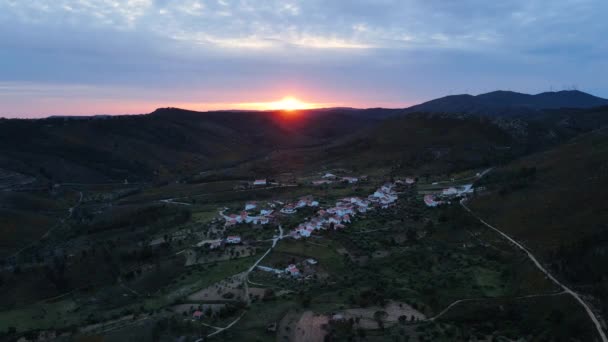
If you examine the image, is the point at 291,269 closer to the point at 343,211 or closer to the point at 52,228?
the point at 343,211

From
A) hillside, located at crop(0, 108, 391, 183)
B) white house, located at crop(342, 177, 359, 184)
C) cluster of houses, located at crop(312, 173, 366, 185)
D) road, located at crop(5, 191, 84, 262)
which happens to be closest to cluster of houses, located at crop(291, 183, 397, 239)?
white house, located at crop(342, 177, 359, 184)

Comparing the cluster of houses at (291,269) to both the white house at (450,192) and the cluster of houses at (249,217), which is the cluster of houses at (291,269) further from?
the white house at (450,192)

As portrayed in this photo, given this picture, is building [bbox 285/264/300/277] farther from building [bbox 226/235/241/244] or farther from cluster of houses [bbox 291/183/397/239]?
building [bbox 226/235/241/244]

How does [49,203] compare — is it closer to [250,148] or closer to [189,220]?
[189,220]

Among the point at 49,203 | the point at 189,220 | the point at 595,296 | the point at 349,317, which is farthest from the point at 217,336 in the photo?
the point at 49,203

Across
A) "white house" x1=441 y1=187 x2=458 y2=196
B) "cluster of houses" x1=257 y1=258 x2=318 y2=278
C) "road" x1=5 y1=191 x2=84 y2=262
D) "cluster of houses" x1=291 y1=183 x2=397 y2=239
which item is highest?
"white house" x1=441 y1=187 x2=458 y2=196

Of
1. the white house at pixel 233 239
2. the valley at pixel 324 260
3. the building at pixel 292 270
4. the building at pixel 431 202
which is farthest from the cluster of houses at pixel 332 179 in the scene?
the building at pixel 292 270

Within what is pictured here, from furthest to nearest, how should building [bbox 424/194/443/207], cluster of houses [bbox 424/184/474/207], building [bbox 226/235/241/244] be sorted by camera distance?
cluster of houses [bbox 424/184/474/207]
building [bbox 424/194/443/207]
building [bbox 226/235/241/244]
